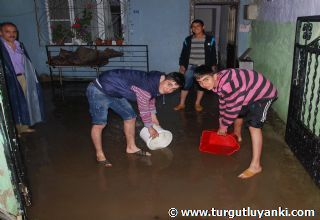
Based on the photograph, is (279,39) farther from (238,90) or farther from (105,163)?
(105,163)

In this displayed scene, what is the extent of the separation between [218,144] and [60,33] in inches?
233

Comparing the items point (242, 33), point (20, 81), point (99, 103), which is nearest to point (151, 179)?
point (99, 103)

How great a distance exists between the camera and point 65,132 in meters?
4.70

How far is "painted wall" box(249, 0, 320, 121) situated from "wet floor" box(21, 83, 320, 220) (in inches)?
30.7

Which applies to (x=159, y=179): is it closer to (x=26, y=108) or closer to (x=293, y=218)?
(x=293, y=218)

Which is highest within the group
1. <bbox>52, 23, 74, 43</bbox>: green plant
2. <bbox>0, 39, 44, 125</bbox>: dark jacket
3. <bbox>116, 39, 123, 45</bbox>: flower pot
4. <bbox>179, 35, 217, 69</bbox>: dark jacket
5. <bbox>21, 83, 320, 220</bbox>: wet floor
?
<bbox>52, 23, 74, 43</bbox>: green plant

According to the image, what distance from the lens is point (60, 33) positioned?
793 centimetres

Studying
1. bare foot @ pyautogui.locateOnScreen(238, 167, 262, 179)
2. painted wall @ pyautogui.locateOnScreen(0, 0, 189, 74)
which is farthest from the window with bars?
bare foot @ pyautogui.locateOnScreen(238, 167, 262, 179)

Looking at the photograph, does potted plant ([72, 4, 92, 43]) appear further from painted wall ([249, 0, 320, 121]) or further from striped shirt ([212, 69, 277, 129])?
striped shirt ([212, 69, 277, 129])

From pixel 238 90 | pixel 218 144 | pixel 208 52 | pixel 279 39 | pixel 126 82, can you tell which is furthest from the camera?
pixel 208 52

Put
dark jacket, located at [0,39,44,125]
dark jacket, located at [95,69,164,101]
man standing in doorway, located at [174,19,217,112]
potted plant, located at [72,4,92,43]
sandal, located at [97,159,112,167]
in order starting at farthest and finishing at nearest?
1. potted plant, located at [72,4,92,43]
2. man standing in doorway, located at [174,19,217,112]
3. dark jacket, located at [0,39,44,125]
4. sandal, located at [97,159,112,167]
5. dark jacket, located at [95,69,164,101]

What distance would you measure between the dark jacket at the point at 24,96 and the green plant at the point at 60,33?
386 centimetres

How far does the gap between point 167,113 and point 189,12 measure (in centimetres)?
357

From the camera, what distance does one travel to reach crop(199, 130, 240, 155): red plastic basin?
3766 millimetres
